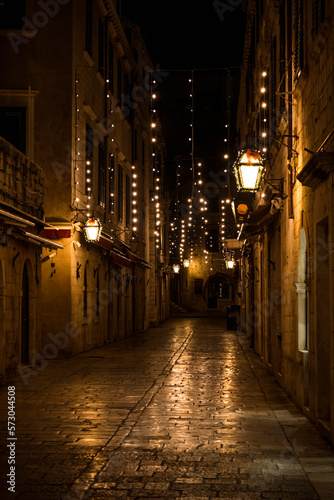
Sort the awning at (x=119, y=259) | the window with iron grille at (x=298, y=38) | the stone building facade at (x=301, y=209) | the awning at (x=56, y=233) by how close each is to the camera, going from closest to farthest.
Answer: the stone building facade at (x=301, y=209) → the window with iron grille at (x=298, y=38) → the awning at (x=56, y=233) → the awning at (x=119, y=259)

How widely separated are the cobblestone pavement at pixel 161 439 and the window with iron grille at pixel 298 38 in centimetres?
557

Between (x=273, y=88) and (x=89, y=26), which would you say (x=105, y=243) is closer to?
(x=89, y=26)

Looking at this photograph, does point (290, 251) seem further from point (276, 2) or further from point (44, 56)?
point (44, 56)

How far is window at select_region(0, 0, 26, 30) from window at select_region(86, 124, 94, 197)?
391 cm

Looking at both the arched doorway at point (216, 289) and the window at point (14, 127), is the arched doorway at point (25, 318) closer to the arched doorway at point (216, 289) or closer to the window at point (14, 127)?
the window at point (14, 127)

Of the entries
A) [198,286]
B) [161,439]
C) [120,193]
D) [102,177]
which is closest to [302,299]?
[161,439]

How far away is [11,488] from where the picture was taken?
619 centimetres

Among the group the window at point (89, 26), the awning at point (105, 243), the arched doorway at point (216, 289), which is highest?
the window at point (89, 26)

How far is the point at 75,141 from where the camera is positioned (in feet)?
65.6

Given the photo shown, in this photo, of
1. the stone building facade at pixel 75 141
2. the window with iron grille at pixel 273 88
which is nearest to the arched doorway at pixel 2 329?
the stone building facade at pixel 75 141

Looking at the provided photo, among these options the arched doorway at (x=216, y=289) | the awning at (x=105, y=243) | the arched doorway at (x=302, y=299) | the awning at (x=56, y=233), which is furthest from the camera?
the arched doorway at (x=216, y=289)

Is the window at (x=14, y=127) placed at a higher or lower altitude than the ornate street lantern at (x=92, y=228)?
higher

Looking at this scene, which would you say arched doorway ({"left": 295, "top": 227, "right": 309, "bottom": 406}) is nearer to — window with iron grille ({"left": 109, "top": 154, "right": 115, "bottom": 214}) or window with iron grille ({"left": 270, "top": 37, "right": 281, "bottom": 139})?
window with iron grille ({"left": 270, "top": 37, "right": 281, "bottom": 139})

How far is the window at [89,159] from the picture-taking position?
21656mm
